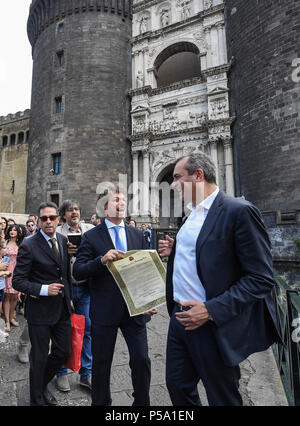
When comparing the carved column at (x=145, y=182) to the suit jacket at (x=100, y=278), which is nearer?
the suit jacket at (x=100, y=278)

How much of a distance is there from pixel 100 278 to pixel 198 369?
979mm

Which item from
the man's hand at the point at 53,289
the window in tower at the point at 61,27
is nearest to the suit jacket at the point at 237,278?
the man's hand at the point at 53,289

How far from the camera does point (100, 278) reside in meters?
2.08

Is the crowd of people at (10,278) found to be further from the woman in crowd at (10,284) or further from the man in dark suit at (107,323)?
the man in dark suit at (107,323)

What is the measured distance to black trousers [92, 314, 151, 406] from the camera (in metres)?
1.94

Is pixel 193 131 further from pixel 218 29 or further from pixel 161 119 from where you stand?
pixel 218 29

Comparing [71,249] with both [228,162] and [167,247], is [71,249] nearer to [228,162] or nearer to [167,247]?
[167,247]

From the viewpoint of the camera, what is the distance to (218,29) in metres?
15.1

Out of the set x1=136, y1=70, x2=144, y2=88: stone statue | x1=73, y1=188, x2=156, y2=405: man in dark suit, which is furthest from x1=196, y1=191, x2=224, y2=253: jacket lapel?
x1=136, y1=70, x2=144, y2=88: stone statue

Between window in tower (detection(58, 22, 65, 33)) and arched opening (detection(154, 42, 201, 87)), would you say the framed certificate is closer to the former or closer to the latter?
arched opening (detection(154, 42, 201, 87))

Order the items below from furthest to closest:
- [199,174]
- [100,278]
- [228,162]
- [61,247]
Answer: [228,162], [61,247], [100,278], [199,174]

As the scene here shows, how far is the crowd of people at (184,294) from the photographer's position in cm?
134

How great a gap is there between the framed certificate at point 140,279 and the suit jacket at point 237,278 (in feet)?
1.76

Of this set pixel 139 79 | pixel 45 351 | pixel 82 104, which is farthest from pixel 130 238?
pixel 139 79
